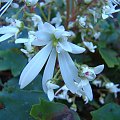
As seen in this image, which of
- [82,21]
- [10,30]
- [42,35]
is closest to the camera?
[42,35]

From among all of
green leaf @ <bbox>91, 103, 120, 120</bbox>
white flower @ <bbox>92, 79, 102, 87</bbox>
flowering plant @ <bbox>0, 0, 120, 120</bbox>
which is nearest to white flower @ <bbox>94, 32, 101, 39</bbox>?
flowering plant @ <bbox>0, 0, 120, 120</bbox>

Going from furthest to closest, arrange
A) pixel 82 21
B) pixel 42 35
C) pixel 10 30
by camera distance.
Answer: pixel 82 21 → pixel 10 30 → pixel 42 35

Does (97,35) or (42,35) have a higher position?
(42,35)

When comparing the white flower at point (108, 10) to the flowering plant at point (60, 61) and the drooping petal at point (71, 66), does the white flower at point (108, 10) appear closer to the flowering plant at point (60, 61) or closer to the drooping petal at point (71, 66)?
the flowering plant at point (60, 61)

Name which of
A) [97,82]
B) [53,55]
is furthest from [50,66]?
[97,82]

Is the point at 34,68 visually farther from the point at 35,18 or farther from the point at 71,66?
the point at 35,18

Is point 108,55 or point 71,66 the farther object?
point 108,55

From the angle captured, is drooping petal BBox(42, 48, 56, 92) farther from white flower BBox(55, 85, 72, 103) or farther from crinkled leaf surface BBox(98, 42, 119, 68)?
crinkled leaf surface BBox(98, 42, 119, 68)

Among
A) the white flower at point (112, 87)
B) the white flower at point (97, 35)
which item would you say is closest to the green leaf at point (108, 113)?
the white flower at point (112, 87)
